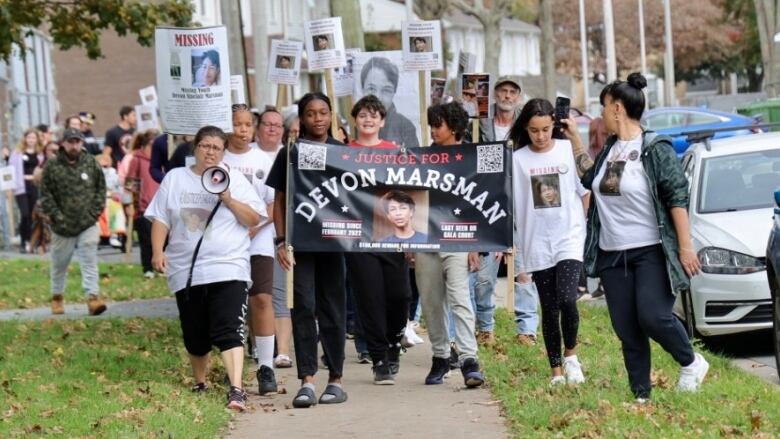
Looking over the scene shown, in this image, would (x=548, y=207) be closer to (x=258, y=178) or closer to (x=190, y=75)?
(x=258, y=178)

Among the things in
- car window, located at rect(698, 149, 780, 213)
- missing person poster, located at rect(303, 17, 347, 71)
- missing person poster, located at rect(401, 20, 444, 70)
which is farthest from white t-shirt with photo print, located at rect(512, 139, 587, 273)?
missing person poster, located at rect(303, 17, 347, 71)

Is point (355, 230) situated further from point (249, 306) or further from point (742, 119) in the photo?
point (742, 119)

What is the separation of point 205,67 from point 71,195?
449 cm

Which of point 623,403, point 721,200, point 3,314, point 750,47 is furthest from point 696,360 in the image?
point 750,47

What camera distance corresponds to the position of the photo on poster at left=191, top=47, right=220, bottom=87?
1234 cm

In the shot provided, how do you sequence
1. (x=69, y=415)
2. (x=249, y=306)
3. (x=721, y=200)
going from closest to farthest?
(x=69, y=415)
(x=249, y=306)
(x=721, y=200)

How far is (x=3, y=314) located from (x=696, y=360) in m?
9.92

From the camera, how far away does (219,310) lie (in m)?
10.4

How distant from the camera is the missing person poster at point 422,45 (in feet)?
46.1

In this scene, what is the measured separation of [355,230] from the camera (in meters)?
10.9

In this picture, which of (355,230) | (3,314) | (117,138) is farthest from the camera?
(117,138)

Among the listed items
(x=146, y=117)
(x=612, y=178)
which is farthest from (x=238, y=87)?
(x=146, y=117)

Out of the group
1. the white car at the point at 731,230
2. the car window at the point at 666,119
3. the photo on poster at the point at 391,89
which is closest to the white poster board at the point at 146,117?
the photo on poster at the point at 391,89

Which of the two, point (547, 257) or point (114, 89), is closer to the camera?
point (547, 257)
